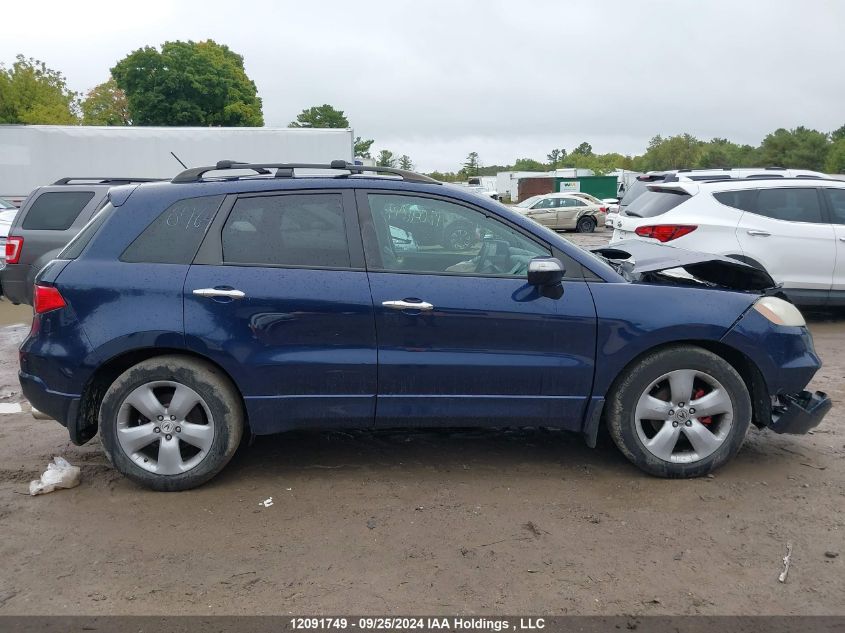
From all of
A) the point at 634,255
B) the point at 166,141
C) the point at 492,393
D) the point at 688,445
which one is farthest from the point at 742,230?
the point at 166,141

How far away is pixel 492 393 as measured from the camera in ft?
13.1

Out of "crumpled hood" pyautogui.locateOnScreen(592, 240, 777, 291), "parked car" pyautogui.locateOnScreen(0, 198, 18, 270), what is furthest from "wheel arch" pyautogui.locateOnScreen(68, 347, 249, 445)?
"parked car" pyautogui.locateOnScreen(0, 198, 18, 270)

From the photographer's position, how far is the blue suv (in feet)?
12.8

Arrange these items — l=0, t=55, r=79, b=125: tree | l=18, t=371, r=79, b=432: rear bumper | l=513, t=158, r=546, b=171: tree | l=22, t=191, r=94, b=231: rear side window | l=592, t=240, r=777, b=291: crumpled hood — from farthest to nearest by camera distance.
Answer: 1. l=513, t=158, r=546, b=171: tree
2. l=0, t=55, r=79, b=125: tree
3. l=22, t=191, r=94, b=231: rear side window
4. l=592, t=240, r=777, b=291: crumpled hood
5. l=18, t=371, r=79, b=432: rear bumper

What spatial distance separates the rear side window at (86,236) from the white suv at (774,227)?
5.67m

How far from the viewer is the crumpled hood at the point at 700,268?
4.28 metres

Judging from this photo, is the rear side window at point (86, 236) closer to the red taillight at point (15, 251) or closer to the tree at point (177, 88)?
the red taillight at point (15, 251)

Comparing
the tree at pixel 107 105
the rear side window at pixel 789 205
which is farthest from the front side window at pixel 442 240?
the tree at pixel 107 105

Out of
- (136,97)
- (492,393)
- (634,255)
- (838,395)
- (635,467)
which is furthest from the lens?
(136,97)

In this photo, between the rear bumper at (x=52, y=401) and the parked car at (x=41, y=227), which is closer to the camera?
the rear bumper at (x=52, y=401)

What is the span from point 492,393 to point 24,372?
2582 mm

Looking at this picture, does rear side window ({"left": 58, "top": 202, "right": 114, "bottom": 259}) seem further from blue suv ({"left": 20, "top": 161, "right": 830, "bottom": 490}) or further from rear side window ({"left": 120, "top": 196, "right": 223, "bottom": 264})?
rear side window ({"left": 120, "top": 196, "right": 223, "bottom": 264})

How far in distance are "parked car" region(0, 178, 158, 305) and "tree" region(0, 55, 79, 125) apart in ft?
128

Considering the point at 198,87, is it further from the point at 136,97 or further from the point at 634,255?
the point at 634,255
